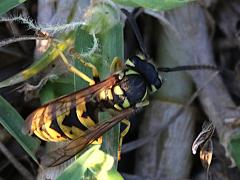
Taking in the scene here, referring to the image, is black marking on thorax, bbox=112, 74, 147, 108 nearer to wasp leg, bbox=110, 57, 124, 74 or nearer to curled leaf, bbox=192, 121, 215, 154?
wasp leg, bbox=110, 57, 124, 74

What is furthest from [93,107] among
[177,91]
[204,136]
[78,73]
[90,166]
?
[177,91]

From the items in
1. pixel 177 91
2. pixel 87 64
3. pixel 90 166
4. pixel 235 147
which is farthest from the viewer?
pixel 177 91

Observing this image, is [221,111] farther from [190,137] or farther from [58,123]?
[58,123]

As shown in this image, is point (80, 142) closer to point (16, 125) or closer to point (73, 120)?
point (73, 120)

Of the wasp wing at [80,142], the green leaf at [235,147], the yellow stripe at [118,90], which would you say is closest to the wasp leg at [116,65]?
the yellow stripe at [118,90]

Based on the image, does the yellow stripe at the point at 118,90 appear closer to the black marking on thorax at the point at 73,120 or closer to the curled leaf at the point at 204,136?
the black marking on thorax at the point at 73,120

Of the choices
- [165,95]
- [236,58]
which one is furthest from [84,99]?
[236,58]

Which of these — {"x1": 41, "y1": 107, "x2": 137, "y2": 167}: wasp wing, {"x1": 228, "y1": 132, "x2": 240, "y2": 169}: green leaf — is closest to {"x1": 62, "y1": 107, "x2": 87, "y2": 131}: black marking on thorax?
{"x1": 41, "y1": 107, "x2": 137, "y2": 167}: wasp wing
